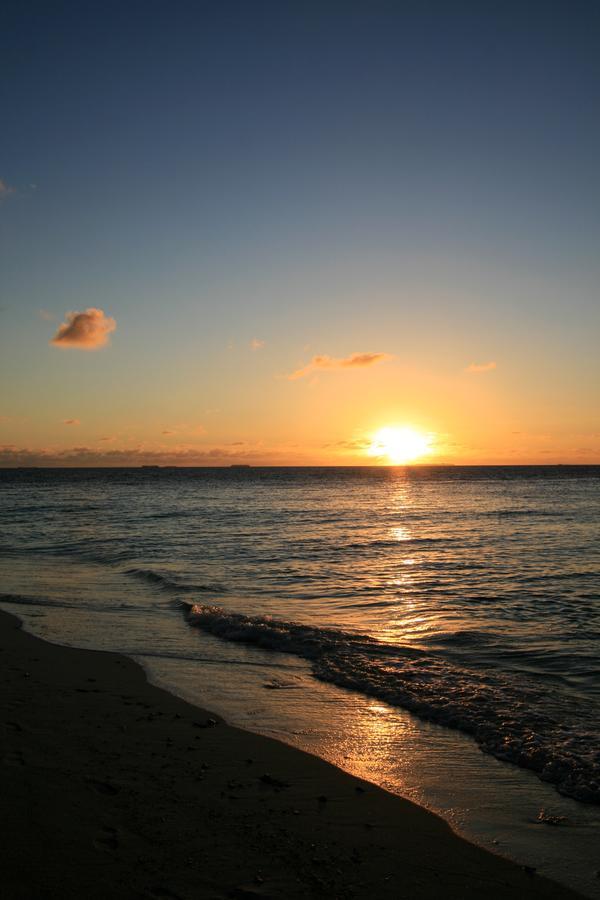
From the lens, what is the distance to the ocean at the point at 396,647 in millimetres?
5992

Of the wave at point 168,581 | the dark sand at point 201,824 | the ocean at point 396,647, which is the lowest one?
the wave at point 168,581

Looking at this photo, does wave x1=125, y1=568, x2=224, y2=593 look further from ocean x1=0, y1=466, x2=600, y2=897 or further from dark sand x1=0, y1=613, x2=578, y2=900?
dark sand x1=0, y1=613, x2=578, y2=900

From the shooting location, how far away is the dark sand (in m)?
4.19

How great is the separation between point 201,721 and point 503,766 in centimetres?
352

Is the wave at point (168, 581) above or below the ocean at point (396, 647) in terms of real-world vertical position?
below

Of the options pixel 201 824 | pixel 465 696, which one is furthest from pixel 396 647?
pixel 201 824

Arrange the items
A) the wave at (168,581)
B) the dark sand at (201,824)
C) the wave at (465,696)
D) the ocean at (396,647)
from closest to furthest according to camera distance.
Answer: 1. the dark sand at (201,824)
2. the ocean at (396,647)
3. the wave at (465,696)
4. the wave at (168,581)

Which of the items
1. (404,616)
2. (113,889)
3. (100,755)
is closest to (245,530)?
(404,616)

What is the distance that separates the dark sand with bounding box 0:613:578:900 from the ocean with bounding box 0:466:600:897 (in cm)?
46

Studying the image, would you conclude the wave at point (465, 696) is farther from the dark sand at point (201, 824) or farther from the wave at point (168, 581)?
the wave at point (168, 581)

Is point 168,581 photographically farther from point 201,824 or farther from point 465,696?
point 201,824

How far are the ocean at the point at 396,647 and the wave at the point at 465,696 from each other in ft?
0.11

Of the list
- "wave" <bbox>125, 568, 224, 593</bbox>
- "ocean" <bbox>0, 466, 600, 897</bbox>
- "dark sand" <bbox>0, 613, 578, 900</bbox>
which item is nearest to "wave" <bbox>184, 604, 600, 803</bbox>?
"ocean" <bbox>0, 466, 600, 897</bbox>

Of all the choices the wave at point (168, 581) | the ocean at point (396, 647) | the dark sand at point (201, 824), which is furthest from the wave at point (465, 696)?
the wave at point (168, 581)
